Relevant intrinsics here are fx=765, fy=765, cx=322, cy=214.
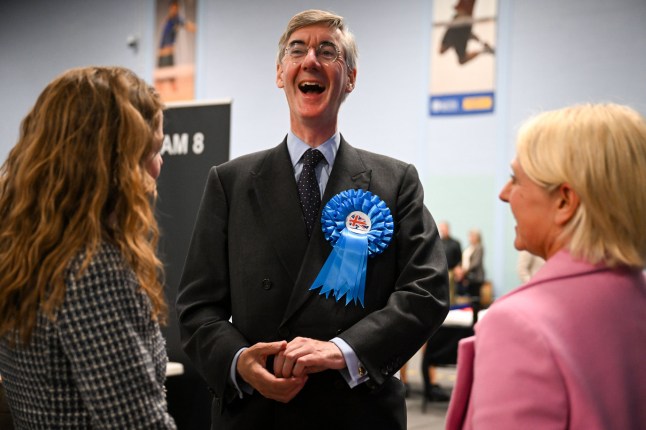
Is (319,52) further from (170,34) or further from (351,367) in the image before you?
(170,34)

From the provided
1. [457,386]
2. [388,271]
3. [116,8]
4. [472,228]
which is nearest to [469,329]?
[472,228]

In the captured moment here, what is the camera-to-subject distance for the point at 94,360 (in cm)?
132

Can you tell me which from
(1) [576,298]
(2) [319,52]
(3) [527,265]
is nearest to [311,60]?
(2) [319,52]

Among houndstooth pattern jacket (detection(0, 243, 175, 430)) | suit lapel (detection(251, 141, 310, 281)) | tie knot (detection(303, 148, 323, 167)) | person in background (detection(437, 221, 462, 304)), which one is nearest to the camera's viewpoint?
houndstooth pattern jacket (detection(0, 243, 175, 430))

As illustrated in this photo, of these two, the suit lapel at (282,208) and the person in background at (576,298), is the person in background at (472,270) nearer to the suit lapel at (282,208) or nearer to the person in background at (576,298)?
the suit lapel at (282,208)

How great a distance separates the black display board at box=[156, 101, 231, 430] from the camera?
11.1 feet

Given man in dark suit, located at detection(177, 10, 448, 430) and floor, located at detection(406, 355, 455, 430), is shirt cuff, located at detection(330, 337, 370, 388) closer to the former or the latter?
man in dark suit, located at detection(177, 10, 448, 430)

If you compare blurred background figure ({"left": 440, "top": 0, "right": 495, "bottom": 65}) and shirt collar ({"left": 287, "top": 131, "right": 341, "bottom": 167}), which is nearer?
shirt collar ({"left": 287, "top": 131, "right": 341, "bottom": 167})

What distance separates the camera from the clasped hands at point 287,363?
1.76 metres

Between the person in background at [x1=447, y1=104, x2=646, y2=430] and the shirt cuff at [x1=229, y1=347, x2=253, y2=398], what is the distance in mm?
671

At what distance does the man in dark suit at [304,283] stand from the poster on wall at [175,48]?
10.2 m

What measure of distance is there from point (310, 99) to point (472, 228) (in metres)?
8.06

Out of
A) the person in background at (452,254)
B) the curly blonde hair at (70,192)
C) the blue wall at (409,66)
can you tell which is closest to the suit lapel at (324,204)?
the curly blonde hair at (70,192)

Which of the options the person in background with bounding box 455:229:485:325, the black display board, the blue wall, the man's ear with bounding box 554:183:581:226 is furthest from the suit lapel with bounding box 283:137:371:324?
the person in background with bounding box 455:229:485:325
